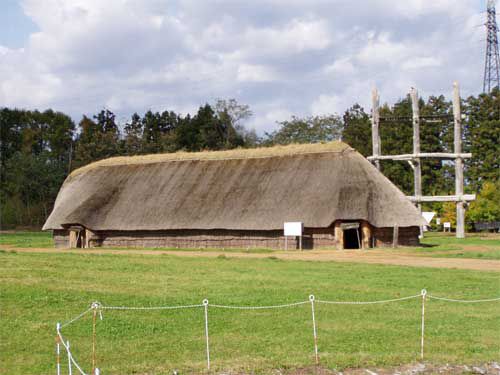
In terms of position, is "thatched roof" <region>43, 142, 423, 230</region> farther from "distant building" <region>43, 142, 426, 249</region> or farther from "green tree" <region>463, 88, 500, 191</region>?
"green tree" <region>463, 88, 500, 191</region>

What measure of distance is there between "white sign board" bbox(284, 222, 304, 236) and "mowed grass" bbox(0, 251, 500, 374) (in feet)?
38.3

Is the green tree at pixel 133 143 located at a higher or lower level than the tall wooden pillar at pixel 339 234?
higher

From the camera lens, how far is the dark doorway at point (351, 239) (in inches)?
1447

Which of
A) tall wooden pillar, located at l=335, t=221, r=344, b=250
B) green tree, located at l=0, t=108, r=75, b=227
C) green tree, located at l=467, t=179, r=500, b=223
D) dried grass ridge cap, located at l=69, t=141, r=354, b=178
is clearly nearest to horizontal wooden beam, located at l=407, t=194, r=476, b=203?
dried grass ridge cap, located at l=69, t=141, r=354, b=178

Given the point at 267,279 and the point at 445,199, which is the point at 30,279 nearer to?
the point at 267,279

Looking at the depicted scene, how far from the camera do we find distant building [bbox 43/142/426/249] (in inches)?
1385

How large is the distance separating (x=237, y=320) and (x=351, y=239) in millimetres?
24375

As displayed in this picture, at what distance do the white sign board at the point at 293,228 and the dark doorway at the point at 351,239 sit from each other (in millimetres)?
4233

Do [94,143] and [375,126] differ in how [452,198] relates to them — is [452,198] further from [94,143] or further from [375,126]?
[94,143]

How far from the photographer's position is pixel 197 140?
267 ft

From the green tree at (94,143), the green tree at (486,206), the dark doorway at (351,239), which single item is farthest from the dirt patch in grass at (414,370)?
the green tree at (94,143)

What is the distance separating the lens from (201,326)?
13352 mm

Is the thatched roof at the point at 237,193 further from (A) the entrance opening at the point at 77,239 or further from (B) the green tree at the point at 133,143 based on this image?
(B) the green tree at the point at 133,143

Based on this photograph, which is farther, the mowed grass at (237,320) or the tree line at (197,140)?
the tree line at (197,140)
